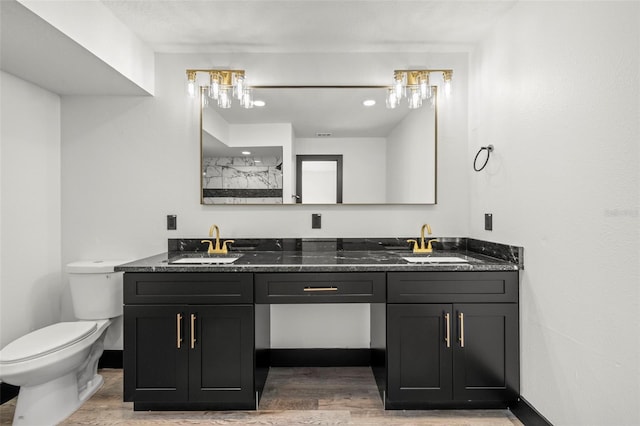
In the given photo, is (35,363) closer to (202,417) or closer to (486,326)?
(202,417)

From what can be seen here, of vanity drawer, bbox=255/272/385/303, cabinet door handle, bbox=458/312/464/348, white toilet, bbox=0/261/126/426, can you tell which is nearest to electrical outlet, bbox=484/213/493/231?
cabinet door handle, bbox=458/312/464/348

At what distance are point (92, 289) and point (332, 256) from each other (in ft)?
5.26

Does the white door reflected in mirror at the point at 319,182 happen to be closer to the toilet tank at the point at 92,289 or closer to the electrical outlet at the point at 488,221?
the electrical outlet at the point at 488,221

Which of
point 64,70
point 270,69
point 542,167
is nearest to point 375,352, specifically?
point 542,167

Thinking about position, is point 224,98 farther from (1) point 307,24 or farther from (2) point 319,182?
(2) point 319,182

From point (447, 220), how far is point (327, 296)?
45.3 inches

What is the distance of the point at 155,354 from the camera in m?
1.79

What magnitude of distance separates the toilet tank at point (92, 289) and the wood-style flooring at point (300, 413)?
491 millimetres

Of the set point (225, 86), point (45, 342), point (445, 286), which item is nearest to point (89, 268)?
point (45, 342)

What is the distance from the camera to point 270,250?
2.41 metres

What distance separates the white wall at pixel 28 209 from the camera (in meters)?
2.01

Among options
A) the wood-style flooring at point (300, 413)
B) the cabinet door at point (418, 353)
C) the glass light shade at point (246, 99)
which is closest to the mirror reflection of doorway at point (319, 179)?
the glass light shade at point (246, 99)

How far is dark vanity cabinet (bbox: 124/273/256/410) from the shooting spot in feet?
5.85

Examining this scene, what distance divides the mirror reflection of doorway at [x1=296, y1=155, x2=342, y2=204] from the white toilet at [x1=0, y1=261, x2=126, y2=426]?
1385 millimetres
